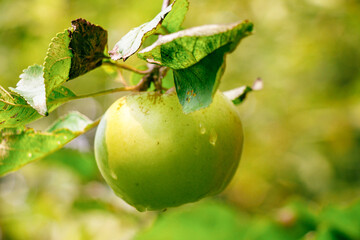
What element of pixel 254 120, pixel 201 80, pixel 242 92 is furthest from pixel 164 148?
pixel 254 120

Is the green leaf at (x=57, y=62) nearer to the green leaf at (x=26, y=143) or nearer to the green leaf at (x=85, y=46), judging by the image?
the green leaf at (x=85, y=46)

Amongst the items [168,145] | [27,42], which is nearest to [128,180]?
[168,145]

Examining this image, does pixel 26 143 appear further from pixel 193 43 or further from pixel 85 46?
pixel 193 43

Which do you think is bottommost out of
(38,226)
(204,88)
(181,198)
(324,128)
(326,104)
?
(38,226)

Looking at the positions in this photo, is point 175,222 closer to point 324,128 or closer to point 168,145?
point 168,145

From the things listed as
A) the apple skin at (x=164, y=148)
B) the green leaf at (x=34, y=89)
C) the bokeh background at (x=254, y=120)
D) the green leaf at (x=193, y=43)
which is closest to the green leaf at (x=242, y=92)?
the apple skin at (x=164, y=148)
